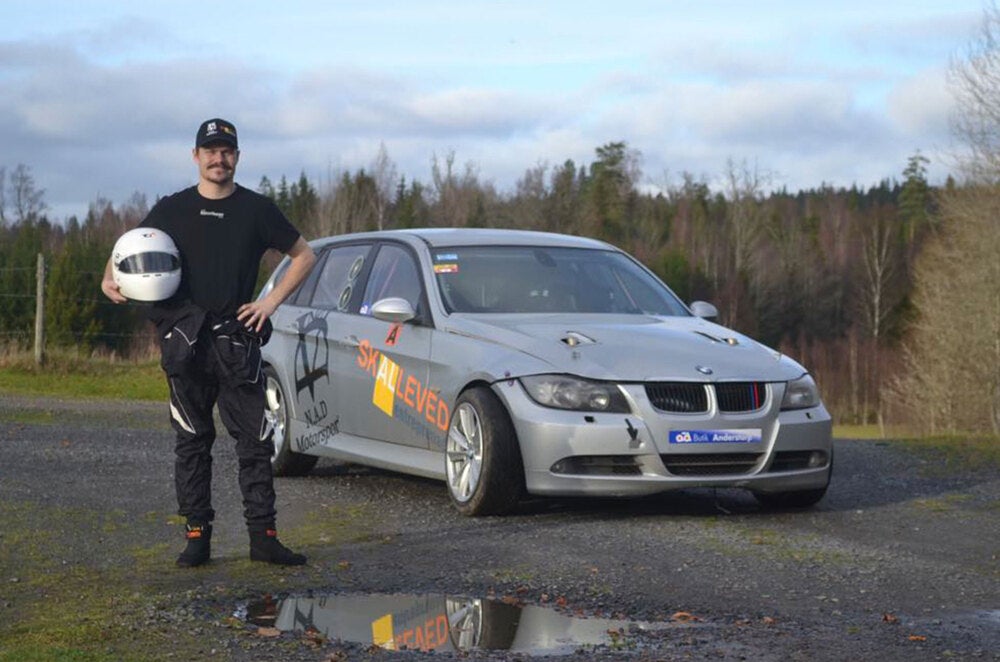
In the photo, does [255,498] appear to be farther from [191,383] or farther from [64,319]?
[64,319]

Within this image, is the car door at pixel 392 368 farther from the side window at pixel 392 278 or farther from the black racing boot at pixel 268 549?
the black racing boot at pixel 268 549

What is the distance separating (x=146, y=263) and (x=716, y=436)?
10.9ft

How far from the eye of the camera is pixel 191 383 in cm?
724

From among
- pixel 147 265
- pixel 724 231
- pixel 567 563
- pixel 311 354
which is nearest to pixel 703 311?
pixel 311 354

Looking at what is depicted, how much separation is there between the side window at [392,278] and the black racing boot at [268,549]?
3018 mm

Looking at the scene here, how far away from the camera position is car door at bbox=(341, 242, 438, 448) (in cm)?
966

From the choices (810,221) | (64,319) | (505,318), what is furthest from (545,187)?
(505,318)

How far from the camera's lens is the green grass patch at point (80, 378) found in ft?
72.9

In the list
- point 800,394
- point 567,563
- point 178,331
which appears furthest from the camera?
point 800,394

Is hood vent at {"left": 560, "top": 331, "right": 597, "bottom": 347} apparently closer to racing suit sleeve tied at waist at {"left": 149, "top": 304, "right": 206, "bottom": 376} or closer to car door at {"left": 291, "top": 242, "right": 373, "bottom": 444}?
car door at {"left": 291, "top": 242, "right": 373, "bottom": 444}

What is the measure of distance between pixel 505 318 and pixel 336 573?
2.82m

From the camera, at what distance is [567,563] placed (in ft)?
24.2

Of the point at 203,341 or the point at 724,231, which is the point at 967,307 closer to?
the point at 203,341

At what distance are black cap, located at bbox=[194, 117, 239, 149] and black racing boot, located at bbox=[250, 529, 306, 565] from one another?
1751 millimetres
